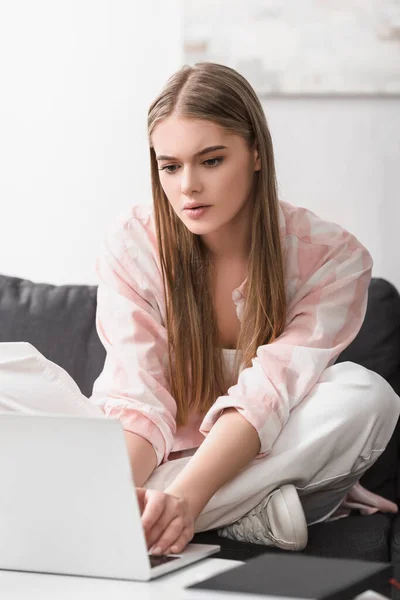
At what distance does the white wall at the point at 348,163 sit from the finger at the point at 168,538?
4.01 ft

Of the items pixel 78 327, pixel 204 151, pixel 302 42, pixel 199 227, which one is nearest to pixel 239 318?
pixel 199 227

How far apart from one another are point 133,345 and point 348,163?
33.4 inches

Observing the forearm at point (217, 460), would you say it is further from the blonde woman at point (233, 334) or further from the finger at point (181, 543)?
the finger at point (181, 543)

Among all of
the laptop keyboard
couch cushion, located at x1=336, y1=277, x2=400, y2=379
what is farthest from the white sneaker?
couch cushion, located at x1=336, y1=277, x2=400, y2=379

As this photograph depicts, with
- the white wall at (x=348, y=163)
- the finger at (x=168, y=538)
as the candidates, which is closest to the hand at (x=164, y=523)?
the finger at (x=168, y=538)

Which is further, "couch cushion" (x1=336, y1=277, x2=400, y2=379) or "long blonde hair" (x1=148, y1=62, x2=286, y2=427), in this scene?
"couch cushion" (x1=336, y1=277, x2=400, y2=379)

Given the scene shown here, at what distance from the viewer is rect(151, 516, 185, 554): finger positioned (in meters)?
1.01

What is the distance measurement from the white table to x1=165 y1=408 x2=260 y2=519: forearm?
0.30 metres

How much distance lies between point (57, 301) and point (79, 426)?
3.56 feet

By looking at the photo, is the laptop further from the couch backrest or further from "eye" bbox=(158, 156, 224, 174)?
the couch backrest

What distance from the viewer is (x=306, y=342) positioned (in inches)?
58.5

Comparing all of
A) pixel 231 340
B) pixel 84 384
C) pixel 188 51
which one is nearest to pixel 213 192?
pixel 231 340

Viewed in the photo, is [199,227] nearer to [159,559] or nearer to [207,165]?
[207,165]

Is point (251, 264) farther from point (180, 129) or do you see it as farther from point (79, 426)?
point (79, 426)
